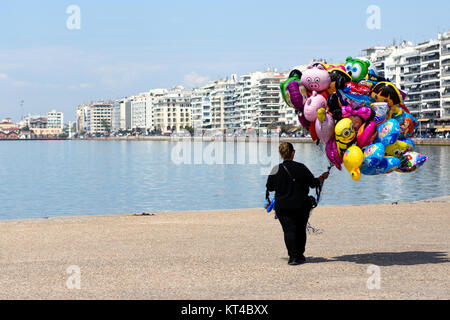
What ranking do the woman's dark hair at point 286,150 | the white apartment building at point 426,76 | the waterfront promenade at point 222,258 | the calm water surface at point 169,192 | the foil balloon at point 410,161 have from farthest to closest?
the white apartment building at point 426,76 < the calm water surface at point 169,192 < the foil balloon at point 410,161 < the woman's dark hair at point 286,150 < the waterfront promenade at point 222,258

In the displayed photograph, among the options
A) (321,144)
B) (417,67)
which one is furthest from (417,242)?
(417,67)

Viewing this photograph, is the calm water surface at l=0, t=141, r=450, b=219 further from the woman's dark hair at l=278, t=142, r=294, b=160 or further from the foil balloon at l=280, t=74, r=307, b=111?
the woman's dark hair at l=278, t=142, r=294, b=160

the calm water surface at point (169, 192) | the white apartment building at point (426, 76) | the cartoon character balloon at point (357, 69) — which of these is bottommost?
the calm water surface at point (169, 192)

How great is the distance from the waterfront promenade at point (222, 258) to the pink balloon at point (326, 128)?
5.79ft

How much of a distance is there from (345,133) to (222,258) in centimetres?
270

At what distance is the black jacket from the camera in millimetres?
11219

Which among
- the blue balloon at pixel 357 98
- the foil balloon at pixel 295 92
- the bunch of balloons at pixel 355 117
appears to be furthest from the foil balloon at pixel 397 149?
the foil balloon at pixel 295 92

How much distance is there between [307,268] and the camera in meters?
11.1

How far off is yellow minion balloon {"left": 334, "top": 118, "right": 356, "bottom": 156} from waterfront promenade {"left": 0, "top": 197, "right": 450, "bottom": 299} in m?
1.66

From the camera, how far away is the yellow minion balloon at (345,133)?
1123cm

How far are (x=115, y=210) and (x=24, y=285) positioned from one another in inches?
932

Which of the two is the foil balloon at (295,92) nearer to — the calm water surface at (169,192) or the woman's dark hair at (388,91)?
the woman's dark hair at (388,91)

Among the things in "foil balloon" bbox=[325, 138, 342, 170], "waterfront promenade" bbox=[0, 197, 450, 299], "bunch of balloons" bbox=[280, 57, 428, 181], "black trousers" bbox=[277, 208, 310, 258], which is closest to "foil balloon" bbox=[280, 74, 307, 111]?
"bunch of balloons" bbox=[280, 57, 428, 181]

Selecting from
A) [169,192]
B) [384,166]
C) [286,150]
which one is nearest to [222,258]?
[286,150]
